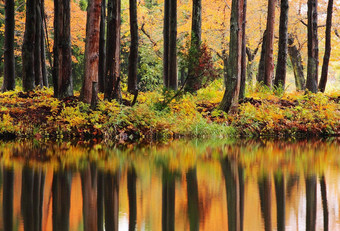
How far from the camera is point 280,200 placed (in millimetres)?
7004

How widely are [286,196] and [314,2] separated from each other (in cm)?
1940

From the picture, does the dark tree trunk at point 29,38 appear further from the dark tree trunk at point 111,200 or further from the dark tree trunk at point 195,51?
the dark tree trunk at point 111,200

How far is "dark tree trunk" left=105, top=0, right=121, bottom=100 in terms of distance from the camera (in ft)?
60.1

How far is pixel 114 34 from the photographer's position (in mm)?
18375

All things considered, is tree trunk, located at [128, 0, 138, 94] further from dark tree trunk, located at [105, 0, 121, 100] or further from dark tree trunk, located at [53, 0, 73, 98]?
dark tree trunk, located at [105, 0, 121, 100]

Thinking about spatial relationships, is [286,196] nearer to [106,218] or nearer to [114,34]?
[106,218]

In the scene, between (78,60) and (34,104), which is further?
(78,60)

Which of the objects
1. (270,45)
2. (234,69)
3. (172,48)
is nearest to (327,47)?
(270,45)

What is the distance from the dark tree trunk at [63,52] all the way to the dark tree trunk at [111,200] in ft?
36.4

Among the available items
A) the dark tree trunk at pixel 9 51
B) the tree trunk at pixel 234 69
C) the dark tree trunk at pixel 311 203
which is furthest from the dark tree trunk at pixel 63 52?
the dark tree trunk at pixel 311 203

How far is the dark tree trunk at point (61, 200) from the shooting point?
5637mm

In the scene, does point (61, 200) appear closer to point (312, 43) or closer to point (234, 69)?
point (234, 69)

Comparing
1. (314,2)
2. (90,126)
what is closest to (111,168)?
(90,126)

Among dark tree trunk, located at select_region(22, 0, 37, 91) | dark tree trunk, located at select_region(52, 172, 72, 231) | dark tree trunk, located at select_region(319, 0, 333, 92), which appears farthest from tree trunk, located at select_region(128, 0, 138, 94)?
dark tree trunk, located at select_region(52, 172, 72, 231)
